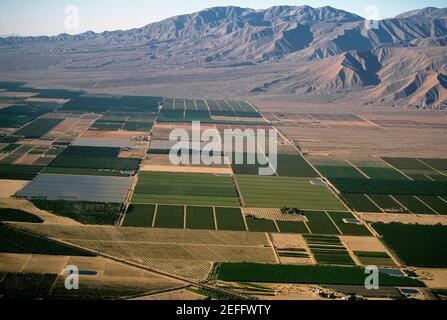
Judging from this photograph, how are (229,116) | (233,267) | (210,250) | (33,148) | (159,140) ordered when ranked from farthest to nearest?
(229,116)
(159,140)
(33,148)
(210,250)
(233,267)

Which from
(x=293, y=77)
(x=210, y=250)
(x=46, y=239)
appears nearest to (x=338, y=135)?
(x=210, y=250)

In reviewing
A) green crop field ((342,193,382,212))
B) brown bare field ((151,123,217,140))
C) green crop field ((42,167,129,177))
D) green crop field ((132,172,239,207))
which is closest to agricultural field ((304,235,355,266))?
green crop field ((342,193,382,212))

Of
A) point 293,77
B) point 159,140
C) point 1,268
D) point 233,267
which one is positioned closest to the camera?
point 1,268

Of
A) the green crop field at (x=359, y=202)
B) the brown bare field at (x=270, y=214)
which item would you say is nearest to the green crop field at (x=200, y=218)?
the brown bare field at (x=270, y=214)

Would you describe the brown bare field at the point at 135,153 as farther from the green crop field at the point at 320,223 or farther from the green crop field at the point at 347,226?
the green crop field at the point at 347,226

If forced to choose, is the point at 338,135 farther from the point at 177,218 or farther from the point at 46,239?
the point at 46,239

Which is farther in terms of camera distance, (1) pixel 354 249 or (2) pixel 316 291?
(1) pixel 354 249
